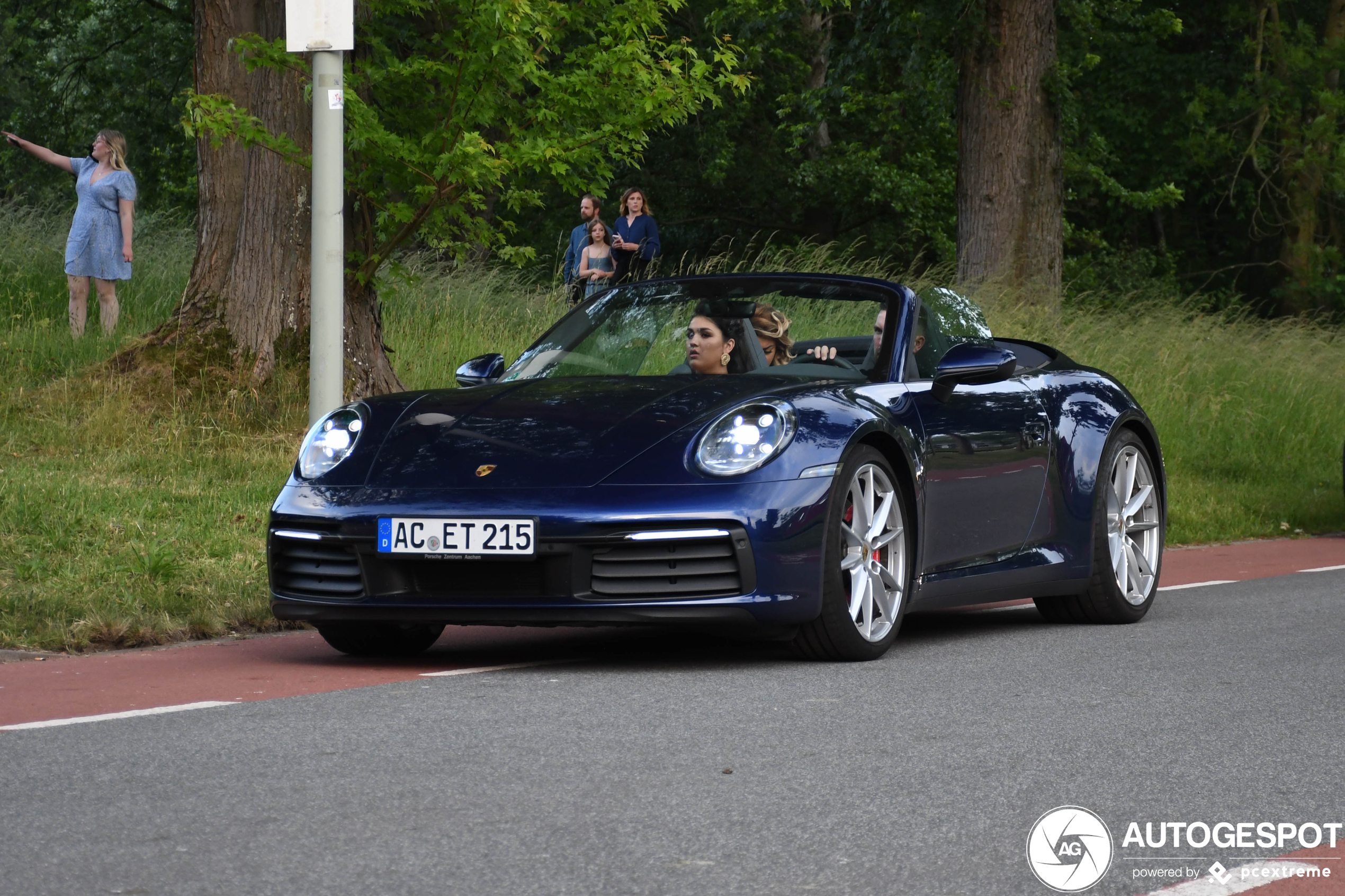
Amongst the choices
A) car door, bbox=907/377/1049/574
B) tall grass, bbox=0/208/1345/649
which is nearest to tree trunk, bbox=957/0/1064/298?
tall grass, bbox=0/208/1345/649

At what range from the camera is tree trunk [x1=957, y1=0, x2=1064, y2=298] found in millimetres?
19094

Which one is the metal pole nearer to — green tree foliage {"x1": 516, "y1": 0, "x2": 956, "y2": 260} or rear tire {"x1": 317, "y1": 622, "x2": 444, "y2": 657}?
rear tire {"x1": 317, "y1": 622, "x2": 444, "y2": 657}

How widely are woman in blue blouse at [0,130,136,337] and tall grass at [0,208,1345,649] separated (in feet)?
0.89

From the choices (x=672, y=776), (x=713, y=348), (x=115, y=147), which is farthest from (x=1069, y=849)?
(x=115, y=147)

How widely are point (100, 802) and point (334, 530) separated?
6.85 feet

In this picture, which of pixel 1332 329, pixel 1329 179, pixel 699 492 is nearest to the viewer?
pixel 699 492

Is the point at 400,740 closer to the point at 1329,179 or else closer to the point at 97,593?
the point at 97,593

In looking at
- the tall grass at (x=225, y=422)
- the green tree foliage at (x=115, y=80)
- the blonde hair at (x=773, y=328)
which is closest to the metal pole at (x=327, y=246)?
the tall grass at (x=225, y=422)

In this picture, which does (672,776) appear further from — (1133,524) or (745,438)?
(1133,524)

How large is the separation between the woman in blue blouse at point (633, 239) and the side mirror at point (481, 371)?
924 centimetres

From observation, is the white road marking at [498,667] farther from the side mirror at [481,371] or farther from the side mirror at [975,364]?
the side mirror at [975,364]

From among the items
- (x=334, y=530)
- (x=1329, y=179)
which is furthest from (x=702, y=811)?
(x=1329, y=179)

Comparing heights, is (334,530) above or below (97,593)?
above

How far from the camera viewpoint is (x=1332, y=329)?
2367 cm
